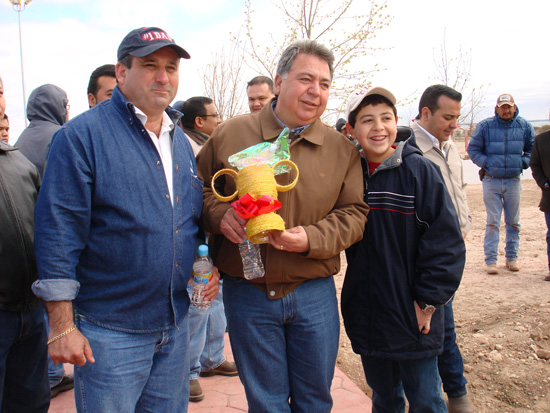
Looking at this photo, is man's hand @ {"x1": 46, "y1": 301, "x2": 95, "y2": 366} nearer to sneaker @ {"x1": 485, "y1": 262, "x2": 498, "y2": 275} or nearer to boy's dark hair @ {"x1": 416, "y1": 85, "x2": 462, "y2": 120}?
boy's dark hair @ {"x1": 416, "y1": 85, "x2": 462, "y2": 120}

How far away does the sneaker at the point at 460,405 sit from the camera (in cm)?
315

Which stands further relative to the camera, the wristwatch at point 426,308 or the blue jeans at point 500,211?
the blue jeans at point 500,211

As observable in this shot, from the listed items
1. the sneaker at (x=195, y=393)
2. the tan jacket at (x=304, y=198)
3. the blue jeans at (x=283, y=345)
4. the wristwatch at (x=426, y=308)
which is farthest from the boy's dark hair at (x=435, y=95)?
the sneaker at (x=195, y=393)

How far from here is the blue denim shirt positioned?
5.85 feet

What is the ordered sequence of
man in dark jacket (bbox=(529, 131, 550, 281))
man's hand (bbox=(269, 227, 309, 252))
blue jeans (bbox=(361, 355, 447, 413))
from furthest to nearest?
man in dark jacket (bbox=(529, 131, 550, 281)) → blue jeans (bbox=(361, 355, 447, 413)) → man's hand (bbox=(269, 227, 309, 252))

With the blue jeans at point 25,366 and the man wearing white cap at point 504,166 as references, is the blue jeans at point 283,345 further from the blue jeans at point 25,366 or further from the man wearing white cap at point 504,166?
the man wearing white cap at point 504,166

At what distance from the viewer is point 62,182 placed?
1784 mm

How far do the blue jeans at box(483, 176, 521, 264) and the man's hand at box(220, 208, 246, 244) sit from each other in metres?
5.65

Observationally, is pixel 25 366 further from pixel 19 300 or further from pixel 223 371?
pixel 223 371

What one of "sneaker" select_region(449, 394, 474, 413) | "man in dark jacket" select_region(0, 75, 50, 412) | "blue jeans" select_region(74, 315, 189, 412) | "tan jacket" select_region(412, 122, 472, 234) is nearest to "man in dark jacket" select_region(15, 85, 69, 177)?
"man in dark jacket" select_region(0, 75, 50, 412)

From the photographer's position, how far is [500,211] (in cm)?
671

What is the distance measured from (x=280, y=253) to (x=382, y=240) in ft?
2.04

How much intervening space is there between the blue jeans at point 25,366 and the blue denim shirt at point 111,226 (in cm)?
50

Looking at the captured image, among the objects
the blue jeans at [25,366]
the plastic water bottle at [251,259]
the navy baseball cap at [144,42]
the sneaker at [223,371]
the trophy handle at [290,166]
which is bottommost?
the sneaker at [223,371]
